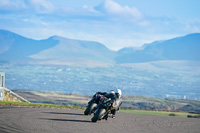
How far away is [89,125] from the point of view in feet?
78.2

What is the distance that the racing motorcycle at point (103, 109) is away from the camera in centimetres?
2605

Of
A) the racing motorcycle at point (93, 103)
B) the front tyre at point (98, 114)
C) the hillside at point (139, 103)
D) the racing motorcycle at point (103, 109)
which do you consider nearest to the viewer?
the front tyre at point (98, 114)

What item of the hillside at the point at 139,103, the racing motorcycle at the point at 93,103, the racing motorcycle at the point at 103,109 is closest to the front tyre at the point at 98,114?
the racing motorcycle at the point at 103,109

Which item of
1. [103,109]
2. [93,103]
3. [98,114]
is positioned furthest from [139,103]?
[98,114]

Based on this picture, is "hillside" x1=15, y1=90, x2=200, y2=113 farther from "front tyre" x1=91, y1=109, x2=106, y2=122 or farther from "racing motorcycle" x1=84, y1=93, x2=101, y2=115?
"front tyre" x1=91, y1=109, x2=106, y2=122

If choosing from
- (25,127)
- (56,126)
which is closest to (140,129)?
(56,126)

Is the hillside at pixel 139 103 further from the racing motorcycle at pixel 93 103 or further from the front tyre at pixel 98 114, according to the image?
the front tyre at pixel 98 114

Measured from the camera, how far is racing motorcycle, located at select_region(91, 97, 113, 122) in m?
26.0

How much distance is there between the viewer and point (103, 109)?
26.7m

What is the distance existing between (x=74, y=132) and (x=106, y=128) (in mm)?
2923

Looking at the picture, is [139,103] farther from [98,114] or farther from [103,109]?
[98,114]

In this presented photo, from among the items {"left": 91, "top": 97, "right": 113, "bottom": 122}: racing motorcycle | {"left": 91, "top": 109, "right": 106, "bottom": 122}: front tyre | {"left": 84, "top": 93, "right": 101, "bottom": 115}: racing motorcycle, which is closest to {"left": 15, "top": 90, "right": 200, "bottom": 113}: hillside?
{"left": 84, "top": 93, "right": 101, "bottom": 115}: racing motorcycle

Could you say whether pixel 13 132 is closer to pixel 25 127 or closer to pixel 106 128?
pixel 25 127

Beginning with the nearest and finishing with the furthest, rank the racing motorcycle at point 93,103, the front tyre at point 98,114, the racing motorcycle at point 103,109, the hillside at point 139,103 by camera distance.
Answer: the front tyre at point 98,114 → the racing motorcycle at point 103,109 → the racing motorcycle at point 93,103 → the hillside at point 139,103
